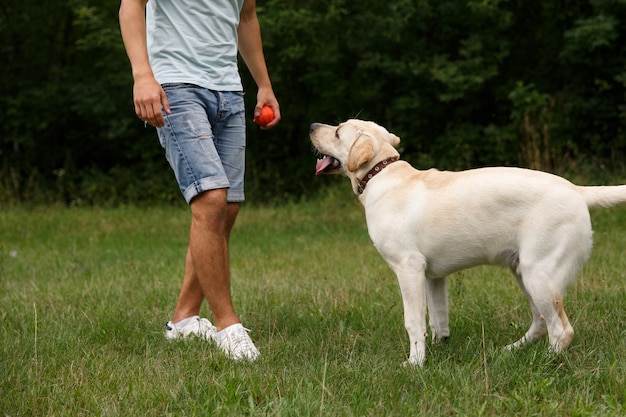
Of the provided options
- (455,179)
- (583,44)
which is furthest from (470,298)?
(583,44)

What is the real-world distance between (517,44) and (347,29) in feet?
10.9

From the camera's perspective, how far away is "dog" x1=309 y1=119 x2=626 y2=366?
361 cm

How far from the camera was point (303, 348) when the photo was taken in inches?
165

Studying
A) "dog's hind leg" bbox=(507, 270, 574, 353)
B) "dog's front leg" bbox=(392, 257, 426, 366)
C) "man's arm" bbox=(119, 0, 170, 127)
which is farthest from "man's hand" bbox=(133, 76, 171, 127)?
"dog's hind leg" bbox=(507, 270, 574, 353)

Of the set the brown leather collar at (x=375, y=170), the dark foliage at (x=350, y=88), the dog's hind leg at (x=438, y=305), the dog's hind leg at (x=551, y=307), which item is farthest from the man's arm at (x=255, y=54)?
the dark foliage at (x=350, y=88)

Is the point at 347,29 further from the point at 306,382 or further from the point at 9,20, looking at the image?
the point at 306,382

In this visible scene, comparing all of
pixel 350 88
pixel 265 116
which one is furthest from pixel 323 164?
pixel 350 88

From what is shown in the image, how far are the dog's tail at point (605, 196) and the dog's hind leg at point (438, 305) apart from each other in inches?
36.4

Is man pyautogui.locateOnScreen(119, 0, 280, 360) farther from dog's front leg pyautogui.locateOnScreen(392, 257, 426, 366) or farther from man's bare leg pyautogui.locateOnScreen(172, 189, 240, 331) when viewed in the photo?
dog's front leg pyautogui.locateOnScreen(392, 257, 426, 366)

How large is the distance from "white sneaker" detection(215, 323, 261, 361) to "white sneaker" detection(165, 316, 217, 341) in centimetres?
16

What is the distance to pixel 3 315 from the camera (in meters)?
5.14

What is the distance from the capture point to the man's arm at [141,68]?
152 inches

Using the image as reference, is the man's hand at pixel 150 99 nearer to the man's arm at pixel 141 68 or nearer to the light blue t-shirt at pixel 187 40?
the man's arm at pixel 141 68

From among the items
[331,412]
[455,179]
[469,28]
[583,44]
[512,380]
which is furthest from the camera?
[469,28]
